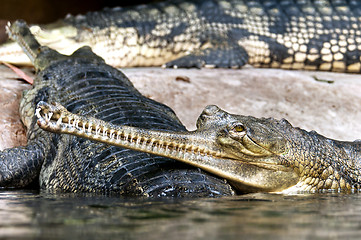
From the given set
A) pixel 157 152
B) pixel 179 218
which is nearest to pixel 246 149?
pixel 157 152

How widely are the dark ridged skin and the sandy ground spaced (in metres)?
0.39

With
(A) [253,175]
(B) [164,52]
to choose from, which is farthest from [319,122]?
(B) [164,52]

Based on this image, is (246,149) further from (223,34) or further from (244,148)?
(223,34)

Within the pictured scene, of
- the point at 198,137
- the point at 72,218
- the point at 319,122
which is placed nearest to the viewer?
the point at 72,218

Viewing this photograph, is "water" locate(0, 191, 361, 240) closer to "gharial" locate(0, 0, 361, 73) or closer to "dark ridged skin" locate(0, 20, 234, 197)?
"dark ridged skin" locate(0, 20, 234, 197)

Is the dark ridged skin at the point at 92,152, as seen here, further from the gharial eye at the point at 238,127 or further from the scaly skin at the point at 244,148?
the gharial eye at the point at 238,127

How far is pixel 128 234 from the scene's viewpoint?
188cm

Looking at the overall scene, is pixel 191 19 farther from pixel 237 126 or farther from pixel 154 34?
pixel 237 126

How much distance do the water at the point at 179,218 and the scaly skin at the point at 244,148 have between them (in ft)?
0.88

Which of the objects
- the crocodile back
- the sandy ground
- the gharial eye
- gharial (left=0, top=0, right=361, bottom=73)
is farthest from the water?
gharial (left=0, top=0, right=361, bottom=73)

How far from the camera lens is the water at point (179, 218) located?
189cm

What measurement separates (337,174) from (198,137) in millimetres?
1146

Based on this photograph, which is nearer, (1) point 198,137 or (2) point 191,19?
(1) point 198,137

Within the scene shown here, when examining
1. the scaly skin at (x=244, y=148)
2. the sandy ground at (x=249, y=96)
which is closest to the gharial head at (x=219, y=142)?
the scaly skin at (x=244, y=148)
